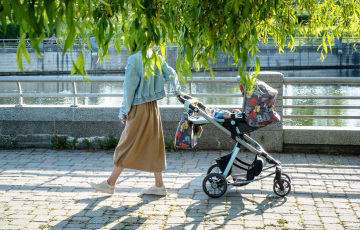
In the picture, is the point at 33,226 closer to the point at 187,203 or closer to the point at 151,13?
the point at 187,203

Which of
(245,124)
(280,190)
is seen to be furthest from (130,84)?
(280,190)

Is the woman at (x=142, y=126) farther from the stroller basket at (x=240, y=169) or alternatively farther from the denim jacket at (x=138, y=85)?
the stroller basket at (x=240, y=169)

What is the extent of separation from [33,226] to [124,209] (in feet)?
3.06

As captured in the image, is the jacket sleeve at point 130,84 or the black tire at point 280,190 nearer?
the jacket sleeve at point 130,84

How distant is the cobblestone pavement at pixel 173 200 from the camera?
14.4 ft

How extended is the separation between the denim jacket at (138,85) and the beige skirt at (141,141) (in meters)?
0.09

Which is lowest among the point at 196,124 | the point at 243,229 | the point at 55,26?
the point at 243,229

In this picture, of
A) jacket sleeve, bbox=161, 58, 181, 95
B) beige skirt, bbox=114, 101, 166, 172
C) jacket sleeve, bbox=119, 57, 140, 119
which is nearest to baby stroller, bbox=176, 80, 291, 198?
jacket sleeve, bbox=161, 58, 181, 95

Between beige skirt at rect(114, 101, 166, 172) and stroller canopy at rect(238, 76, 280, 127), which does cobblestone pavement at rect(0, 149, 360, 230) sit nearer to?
beige skirt at rect(114, 101, 166, 172)

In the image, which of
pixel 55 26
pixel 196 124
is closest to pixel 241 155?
pixel 196 124

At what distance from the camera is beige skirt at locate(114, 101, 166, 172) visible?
503 centimetres

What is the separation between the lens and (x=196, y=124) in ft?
17.0

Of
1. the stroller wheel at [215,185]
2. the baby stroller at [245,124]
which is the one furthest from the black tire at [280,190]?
the stroller wheel at [215,185]

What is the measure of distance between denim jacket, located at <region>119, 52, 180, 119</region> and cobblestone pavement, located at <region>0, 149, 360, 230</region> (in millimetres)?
1078
